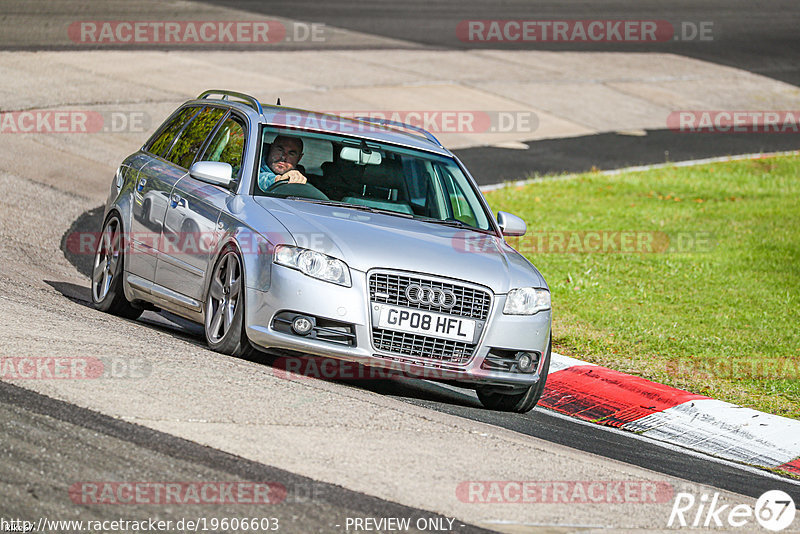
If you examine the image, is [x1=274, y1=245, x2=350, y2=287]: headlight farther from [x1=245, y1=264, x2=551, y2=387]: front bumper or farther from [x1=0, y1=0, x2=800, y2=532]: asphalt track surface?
[x1=0, y1=0, x2=800, y2=532]: asphalt track surface

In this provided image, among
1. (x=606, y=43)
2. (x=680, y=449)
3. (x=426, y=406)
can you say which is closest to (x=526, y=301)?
(x=426, y=406)

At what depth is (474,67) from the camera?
28281 mm

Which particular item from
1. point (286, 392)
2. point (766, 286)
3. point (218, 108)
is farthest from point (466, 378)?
point (766, 286)

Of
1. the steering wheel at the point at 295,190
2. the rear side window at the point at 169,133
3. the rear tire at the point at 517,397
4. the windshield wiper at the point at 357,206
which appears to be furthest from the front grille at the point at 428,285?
the rear side window at the point at 169,133

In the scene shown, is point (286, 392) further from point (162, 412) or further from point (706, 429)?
point (706, 429)

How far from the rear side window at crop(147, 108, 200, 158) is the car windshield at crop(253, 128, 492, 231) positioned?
1298mm

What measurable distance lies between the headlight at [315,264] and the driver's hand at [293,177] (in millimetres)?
1168

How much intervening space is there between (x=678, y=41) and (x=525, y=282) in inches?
1159

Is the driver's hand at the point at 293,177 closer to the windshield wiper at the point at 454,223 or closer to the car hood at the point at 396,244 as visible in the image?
the car hood at the point at 396,244

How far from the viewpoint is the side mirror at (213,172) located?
27.5ft

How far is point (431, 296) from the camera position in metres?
7.71

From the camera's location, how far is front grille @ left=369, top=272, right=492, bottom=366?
7656 mm

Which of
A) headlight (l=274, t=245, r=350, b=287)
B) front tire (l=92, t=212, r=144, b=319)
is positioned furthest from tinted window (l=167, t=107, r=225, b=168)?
headlight (l=274, t=245, r=350, b=287)

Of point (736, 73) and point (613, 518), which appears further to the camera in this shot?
point (736, 73)
